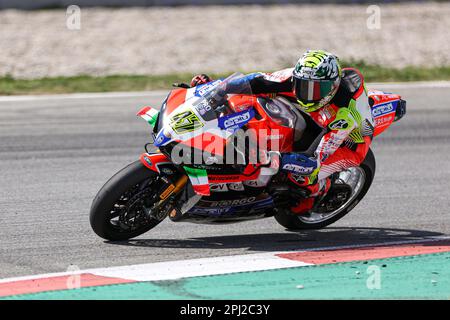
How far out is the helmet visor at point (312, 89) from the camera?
22.0 ft

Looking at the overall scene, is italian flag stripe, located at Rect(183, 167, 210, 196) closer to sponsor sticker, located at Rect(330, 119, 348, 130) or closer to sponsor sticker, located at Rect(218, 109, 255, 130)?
sponsor sticker, located at Rect(218, 109, 255, 130)

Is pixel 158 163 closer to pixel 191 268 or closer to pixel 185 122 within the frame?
pixel 185 122

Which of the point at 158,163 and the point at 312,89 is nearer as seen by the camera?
the point at 158,163

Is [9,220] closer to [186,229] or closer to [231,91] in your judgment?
[186,229]

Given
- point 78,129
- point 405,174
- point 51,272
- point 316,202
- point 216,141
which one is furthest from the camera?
point 78,129

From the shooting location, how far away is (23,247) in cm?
680

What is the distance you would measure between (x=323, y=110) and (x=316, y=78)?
33cm

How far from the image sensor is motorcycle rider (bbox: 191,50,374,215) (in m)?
6.72

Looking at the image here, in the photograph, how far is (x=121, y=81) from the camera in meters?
14.4

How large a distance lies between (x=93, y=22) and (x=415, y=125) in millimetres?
7664

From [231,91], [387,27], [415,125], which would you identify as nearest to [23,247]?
[231,91]

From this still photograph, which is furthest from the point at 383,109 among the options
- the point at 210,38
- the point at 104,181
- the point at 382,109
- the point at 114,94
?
the point at 210,38

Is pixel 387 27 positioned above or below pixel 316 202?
above

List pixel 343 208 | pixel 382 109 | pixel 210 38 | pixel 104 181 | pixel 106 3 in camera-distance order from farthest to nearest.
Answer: pixel 106 3, pixel 210 38, pixel 104 181, pixel 343 208, pixel 382 109
